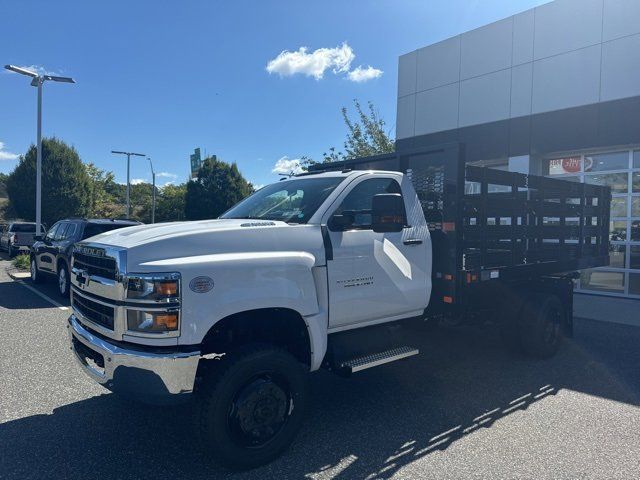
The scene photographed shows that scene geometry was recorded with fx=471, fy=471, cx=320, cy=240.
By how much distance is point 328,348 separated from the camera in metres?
3.89

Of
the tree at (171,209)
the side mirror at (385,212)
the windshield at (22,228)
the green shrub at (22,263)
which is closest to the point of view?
the side mirror at (385,212)

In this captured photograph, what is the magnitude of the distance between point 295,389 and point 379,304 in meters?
1.09

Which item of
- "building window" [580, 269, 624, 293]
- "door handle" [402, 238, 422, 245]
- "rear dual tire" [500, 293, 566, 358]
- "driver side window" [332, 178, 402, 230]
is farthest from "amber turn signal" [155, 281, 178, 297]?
"building window" [580, 269, 624, 293]

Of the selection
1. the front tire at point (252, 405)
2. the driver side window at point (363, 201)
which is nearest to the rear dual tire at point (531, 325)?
the driver side window at point (363, 201)

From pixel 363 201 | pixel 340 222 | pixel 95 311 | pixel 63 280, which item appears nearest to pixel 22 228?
pixel 63 280

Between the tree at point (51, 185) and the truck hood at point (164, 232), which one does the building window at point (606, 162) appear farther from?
the tree at point (51, 185)

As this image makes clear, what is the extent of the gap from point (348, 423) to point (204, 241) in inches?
79.4

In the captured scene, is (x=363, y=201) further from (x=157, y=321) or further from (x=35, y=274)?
(x=35, y=274)

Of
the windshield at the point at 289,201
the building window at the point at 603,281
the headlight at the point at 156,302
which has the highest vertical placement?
the windshield at the point at 289,201

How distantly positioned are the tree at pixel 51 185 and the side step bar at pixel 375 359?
96.3 ft

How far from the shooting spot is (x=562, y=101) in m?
11.8

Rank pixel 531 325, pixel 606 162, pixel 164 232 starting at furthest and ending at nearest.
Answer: pixel 606 162 < pixel 531 325 < pixel 164 232

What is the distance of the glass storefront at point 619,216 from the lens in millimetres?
11328

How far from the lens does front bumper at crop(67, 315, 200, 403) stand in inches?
117
